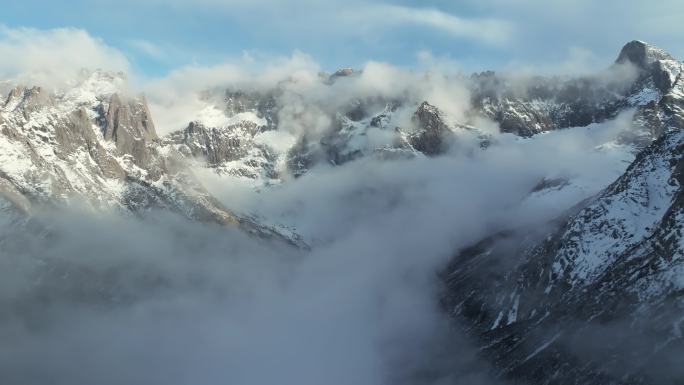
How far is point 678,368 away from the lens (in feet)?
634

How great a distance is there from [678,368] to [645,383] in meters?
9.42

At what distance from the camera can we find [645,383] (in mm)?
198750
